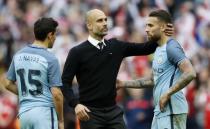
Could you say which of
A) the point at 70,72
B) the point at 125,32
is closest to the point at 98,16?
the point at 70,72

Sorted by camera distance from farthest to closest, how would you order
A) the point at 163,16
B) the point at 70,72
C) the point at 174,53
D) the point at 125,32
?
the point at 125,32 < the point at 70,72 < the point at 163,16 < the point at 174,53

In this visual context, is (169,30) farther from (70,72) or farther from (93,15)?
(70,72)

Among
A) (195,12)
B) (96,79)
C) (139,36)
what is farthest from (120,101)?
(96,79)

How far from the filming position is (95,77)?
12664 mm

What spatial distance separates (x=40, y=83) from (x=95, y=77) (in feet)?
2.88

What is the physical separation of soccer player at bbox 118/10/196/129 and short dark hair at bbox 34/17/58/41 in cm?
122

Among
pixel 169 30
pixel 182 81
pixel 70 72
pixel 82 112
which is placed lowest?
pixel 82 112

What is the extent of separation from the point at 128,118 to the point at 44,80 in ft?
22.6

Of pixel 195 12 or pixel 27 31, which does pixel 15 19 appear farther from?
pixel 195 12

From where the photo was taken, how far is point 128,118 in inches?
742

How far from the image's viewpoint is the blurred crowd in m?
19.6

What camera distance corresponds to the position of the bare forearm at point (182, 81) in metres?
11.8

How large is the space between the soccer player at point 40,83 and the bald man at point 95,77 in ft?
1.57

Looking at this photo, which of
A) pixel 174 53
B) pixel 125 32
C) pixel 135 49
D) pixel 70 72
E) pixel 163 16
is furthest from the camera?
pixel 125 32
